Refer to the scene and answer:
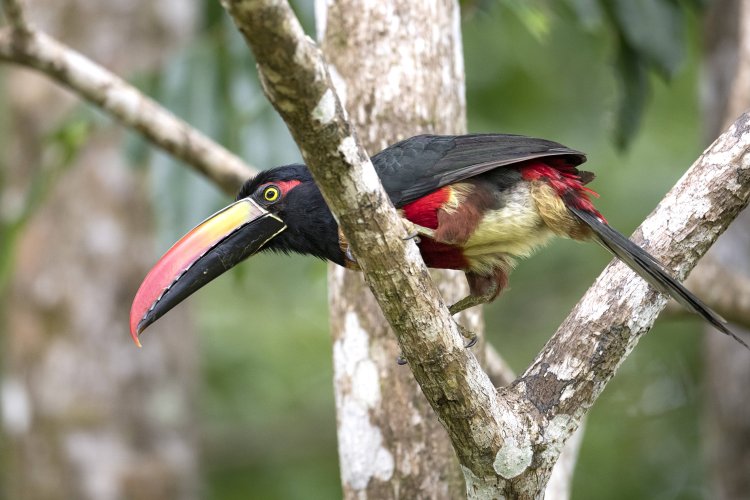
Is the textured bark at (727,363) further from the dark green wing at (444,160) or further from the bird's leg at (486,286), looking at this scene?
the dark green wing at (444,160)

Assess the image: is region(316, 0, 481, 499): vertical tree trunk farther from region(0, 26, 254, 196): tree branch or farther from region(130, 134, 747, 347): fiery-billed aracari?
region(0, 26, 254, 196): tree branch

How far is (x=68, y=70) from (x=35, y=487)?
8.38 feet

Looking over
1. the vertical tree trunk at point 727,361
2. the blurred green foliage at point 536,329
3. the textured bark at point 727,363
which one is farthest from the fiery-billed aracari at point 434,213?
the blurred green foliage at point 536,329

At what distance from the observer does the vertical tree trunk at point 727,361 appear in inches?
220

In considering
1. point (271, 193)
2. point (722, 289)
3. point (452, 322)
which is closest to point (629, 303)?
point (452, 322)

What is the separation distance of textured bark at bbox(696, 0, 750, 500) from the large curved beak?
119 inches

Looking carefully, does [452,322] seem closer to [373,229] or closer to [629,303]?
[373,229]

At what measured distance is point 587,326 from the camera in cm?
305

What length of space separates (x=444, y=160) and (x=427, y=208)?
17 cm

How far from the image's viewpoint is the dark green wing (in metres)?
3.29

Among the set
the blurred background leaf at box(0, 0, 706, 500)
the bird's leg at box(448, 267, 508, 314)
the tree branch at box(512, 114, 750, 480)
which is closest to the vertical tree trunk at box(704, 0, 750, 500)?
the blurred background leaf at box(0, 0, 706, 500)

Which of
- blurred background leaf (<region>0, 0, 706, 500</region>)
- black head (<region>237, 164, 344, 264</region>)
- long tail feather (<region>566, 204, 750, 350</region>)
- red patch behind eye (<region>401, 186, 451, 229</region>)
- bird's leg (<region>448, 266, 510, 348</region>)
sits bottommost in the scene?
long tail feather (<region>566, 204, 750, 350</region>)

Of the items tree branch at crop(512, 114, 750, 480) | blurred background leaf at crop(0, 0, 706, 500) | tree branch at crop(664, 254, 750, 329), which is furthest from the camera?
blurred background leaf at crop(0, 0, 706, 500)

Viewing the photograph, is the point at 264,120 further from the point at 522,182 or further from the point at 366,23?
the point at 522,182
